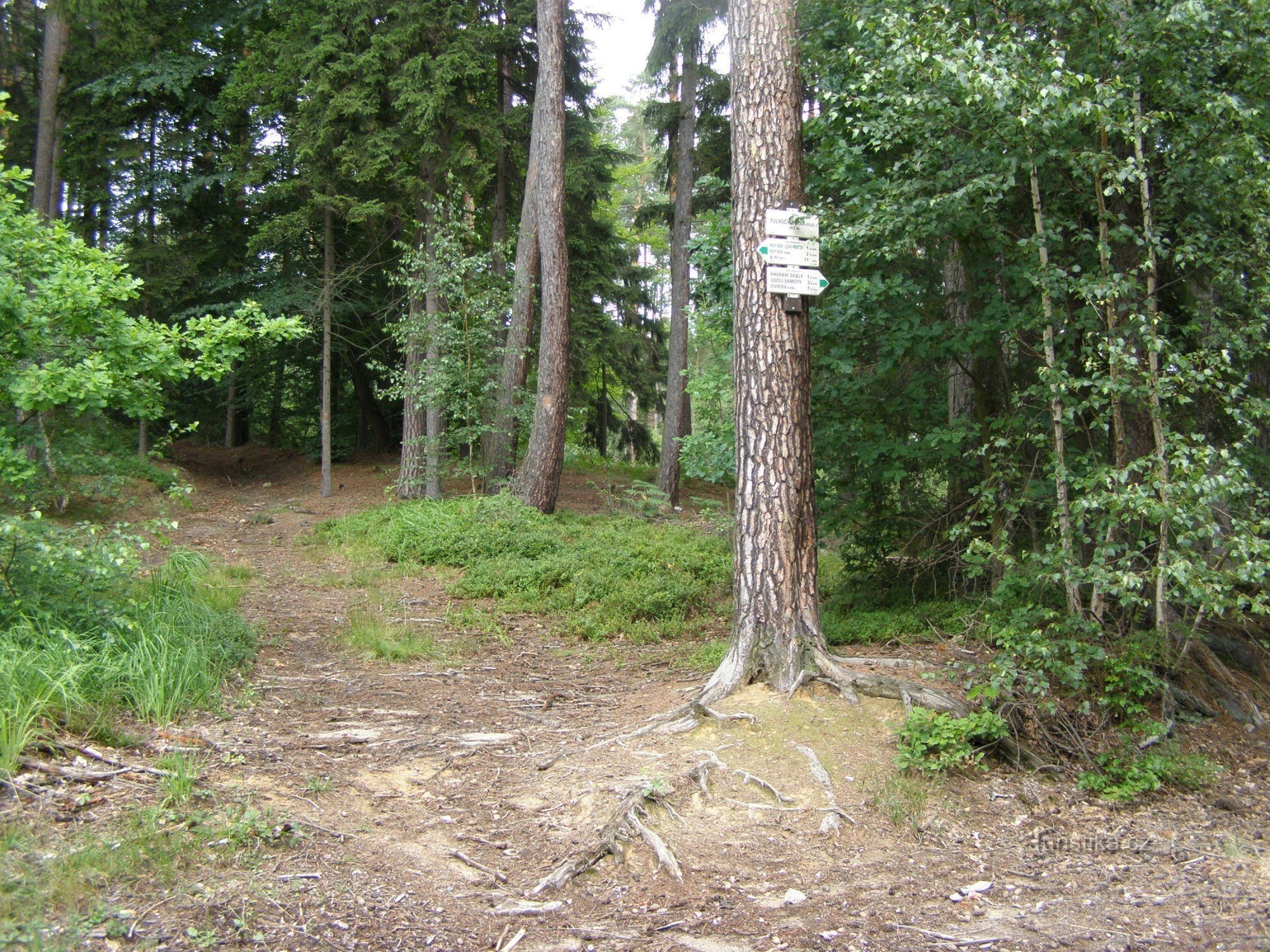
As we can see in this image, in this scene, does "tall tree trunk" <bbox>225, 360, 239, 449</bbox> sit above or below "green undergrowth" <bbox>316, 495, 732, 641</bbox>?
above

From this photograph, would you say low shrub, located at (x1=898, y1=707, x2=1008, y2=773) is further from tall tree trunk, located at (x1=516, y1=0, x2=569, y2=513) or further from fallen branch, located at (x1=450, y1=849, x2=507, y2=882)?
tall tree trunk, located at (x1=516, y1=0, x2=569, y2=513)

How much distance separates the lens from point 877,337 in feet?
22.9

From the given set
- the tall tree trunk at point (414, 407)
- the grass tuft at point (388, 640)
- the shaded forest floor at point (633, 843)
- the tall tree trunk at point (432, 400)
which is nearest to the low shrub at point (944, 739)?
the shaded forest floor at point (633, 843)

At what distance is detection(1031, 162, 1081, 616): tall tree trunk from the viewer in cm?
493

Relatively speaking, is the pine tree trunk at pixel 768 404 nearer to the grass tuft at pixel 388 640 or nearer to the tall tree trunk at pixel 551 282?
the grass tuft at pixel 388 640

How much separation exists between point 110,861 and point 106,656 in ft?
6.95

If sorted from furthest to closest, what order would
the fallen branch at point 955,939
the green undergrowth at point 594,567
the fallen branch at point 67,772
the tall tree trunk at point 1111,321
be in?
the green undergrowth at point 594,567 < the tall tree trunk at point 1111,321 < the fallen branch at point 67,772 < the fallen branch at point 955,939

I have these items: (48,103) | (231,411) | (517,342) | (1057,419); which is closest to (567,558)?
(517,342)

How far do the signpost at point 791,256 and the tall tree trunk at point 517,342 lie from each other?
972 centimetres

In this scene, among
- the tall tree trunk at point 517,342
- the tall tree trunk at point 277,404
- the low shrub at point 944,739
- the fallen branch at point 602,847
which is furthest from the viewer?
the tall tree trunk at point 277,404

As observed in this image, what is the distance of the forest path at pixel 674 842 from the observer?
3.32 m

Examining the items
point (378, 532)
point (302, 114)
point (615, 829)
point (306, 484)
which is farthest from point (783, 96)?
point (306, 484)

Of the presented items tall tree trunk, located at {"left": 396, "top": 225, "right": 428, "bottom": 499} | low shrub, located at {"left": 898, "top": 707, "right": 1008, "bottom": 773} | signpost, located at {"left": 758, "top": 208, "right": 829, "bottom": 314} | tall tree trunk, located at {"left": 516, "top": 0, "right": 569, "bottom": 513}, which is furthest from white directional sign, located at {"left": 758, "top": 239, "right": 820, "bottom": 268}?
tall tree trunk, located at {"left": 396, "top": 225, "right": 428, "bottom": 499}

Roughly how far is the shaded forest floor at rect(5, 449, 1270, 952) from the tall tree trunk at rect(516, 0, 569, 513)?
7.74 m
